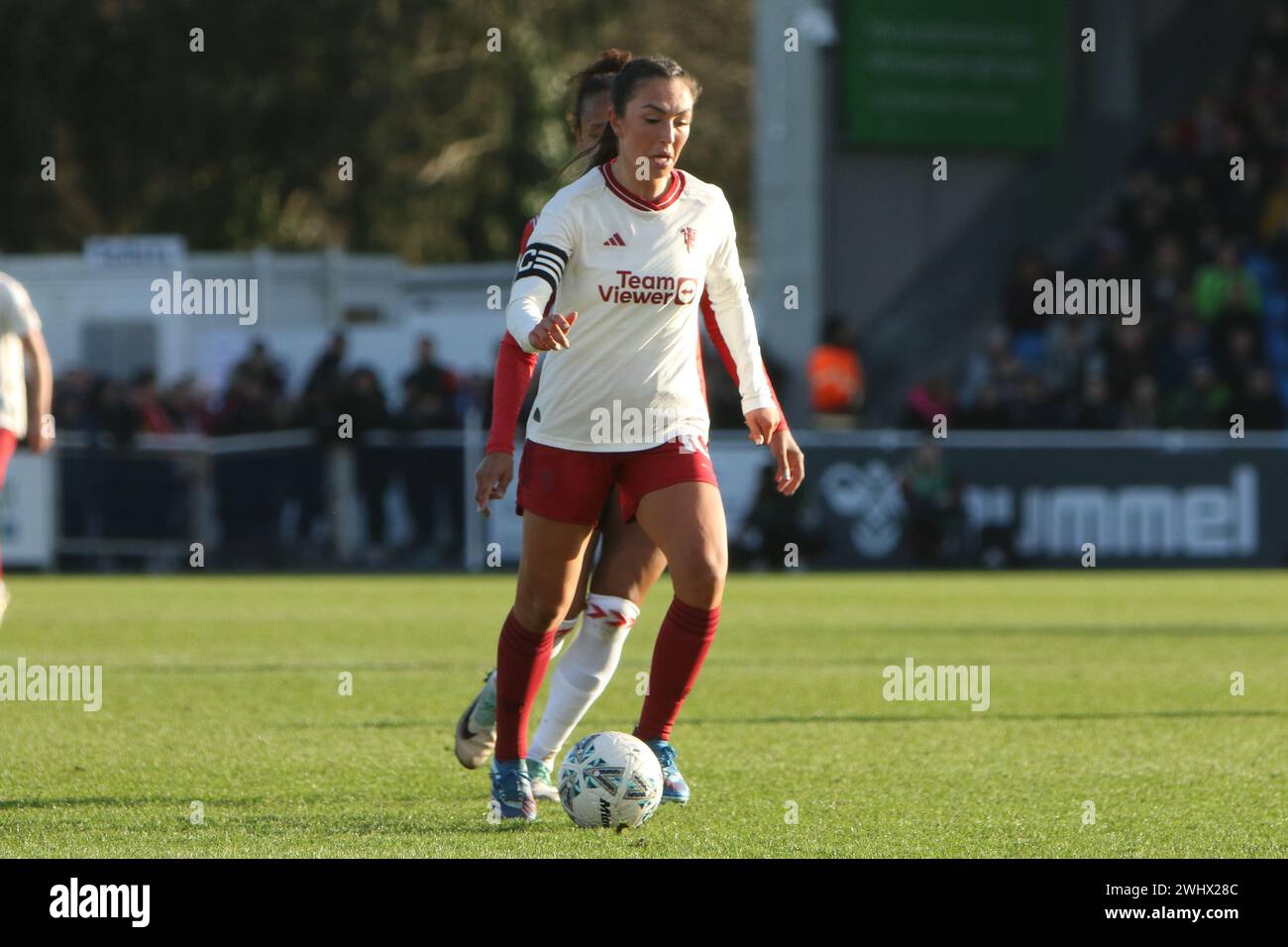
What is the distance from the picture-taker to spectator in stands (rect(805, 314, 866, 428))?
2536cm

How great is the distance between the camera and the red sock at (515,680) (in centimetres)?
697

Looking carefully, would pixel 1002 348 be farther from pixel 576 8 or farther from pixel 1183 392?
pixel 576 8

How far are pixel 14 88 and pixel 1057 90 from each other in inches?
958

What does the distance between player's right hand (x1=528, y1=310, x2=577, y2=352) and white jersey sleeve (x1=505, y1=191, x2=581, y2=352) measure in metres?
0.12

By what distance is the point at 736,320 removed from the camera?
23.0ft

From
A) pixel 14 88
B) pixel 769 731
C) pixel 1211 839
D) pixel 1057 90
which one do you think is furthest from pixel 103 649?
pixel 14 88

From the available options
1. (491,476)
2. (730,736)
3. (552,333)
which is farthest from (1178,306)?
(552,333)

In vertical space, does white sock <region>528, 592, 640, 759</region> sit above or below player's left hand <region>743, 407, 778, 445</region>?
below

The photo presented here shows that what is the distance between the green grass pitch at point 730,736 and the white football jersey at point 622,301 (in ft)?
3.91

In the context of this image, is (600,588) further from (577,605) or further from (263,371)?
(263,371)

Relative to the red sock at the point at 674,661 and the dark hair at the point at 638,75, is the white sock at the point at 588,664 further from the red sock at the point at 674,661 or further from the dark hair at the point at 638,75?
the dark hair at the point at 638,75

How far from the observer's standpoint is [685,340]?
6875mm

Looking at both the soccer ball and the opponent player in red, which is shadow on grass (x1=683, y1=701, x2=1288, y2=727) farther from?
the opponent player in red

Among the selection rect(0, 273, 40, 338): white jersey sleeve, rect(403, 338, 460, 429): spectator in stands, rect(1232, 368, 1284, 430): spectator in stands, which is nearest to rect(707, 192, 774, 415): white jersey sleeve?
rect(0, 273, 40, 338): white jersey sleeve
